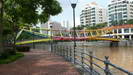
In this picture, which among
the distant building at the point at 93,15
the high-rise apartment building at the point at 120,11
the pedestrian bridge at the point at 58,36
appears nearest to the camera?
the pedestrian bridge at the point at 58,36

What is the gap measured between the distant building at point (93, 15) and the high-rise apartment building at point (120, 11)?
1772cm

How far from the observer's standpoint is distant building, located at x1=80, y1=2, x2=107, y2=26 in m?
141

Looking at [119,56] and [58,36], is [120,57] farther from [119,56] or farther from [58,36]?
[58,36]

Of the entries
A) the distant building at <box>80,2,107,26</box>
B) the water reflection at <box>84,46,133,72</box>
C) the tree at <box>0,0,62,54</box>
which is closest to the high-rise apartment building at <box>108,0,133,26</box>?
the distant building at <box>80,2,107,26</box>

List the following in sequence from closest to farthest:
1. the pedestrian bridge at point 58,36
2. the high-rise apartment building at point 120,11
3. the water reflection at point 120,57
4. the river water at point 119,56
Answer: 1. the water reflection at point 120,57
2. the river water at point 119,56
3. the pedestrian bridge at point 58,36
4. the high-rise apartment building at point 120,11

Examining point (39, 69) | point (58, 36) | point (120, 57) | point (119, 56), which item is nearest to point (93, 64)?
point (39, 69)

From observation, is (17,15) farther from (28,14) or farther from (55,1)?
(55,1)

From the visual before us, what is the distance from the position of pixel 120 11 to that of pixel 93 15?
24140 mm

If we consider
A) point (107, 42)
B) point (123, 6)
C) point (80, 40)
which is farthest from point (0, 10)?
point (123, 6)

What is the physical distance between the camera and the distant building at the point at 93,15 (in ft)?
464

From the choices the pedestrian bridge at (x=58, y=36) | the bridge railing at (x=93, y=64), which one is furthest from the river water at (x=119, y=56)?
the pedestrian bridge at (x=58, y=36)

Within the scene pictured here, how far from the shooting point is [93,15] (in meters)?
142

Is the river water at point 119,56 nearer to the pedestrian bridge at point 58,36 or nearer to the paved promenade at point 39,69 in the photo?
the paved promenade at point 39,69

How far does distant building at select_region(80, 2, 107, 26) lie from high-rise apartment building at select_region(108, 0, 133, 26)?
1772cm
